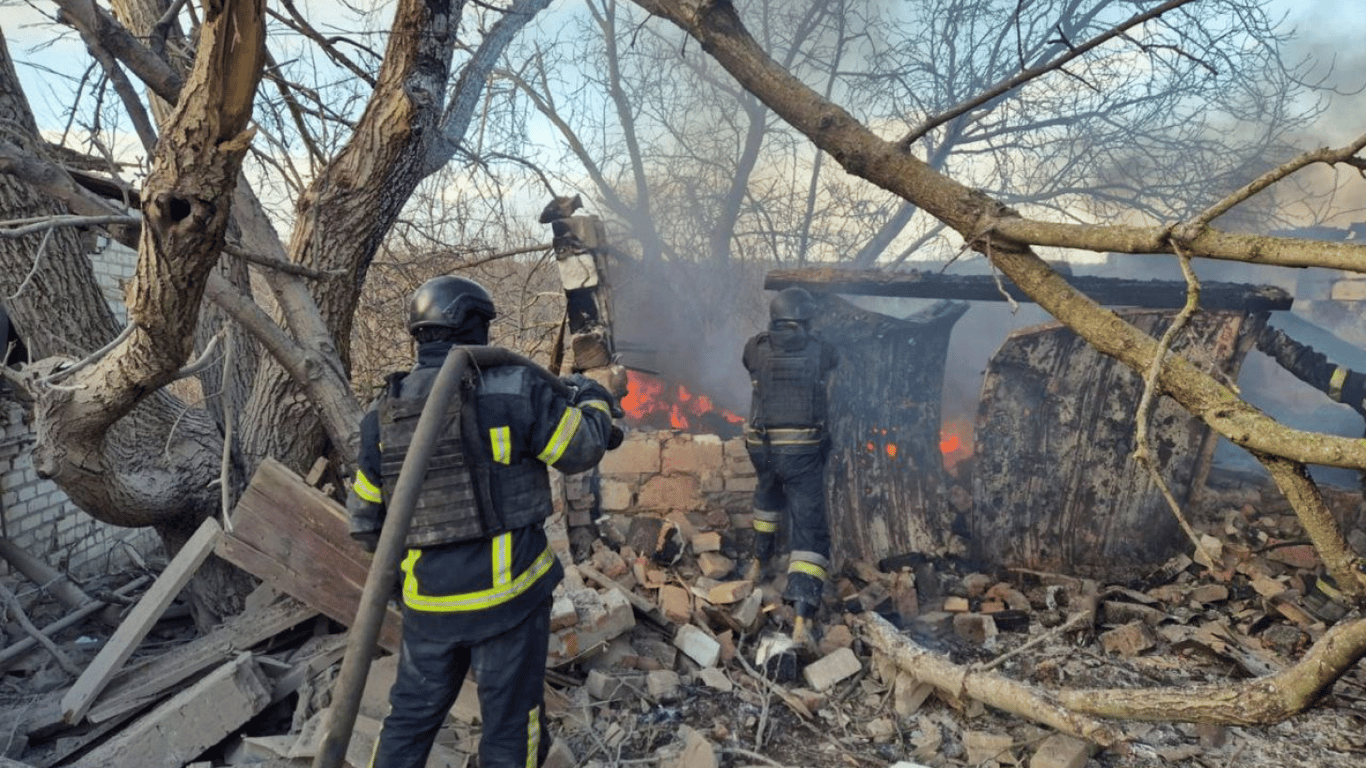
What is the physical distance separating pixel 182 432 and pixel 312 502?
4.16ft

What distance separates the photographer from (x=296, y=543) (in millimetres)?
3746

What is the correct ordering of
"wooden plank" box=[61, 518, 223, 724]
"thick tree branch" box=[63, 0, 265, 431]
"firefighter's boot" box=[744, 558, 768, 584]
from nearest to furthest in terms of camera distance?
"thick tree branch" box=[63, 0, 265, 431], "wooden plank" box=[61, 518, 223, 724], "firefighter's boot" box=[744, 558, 768, 584]

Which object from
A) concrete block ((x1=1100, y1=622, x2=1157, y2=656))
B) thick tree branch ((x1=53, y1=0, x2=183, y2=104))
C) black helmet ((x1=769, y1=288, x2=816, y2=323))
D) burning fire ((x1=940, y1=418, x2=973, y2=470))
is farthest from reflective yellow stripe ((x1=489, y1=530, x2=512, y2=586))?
burning fire ((x1=940, y1=418, x2=973, y2=470))

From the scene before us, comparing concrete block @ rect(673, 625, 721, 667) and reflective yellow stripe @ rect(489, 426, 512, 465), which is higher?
reflective yellow stripe @ rect(489, 426, 512, 465)

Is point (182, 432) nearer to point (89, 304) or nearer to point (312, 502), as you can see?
point (89, 304)

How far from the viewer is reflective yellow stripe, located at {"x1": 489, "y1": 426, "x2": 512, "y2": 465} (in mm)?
2928

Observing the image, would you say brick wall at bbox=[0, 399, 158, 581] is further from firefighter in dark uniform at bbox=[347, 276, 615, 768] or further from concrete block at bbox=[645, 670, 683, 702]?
concrete block at bbox=[645, 670, 683, 702]

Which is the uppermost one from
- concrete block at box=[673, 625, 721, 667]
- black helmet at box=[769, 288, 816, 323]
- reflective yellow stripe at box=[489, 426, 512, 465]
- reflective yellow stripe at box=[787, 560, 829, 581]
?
black helmet at box=[769, 288, 816, 323]

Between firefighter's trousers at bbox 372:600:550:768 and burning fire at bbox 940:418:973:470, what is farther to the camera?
burning fire at bbox 940:418:973:470

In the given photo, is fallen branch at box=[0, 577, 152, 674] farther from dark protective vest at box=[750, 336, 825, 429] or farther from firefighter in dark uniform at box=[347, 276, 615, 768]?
dark protective vest at box=[750, 336, 825, 429]

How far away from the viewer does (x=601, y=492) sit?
6129mm

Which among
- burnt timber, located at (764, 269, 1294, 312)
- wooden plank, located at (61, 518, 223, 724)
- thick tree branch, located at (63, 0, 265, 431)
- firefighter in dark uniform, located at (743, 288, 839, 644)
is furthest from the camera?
burnt timber, located at (764, 269, 1294, 312)

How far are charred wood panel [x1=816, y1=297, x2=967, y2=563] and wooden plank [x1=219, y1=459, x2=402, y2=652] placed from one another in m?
3.64

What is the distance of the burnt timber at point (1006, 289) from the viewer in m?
5.48
